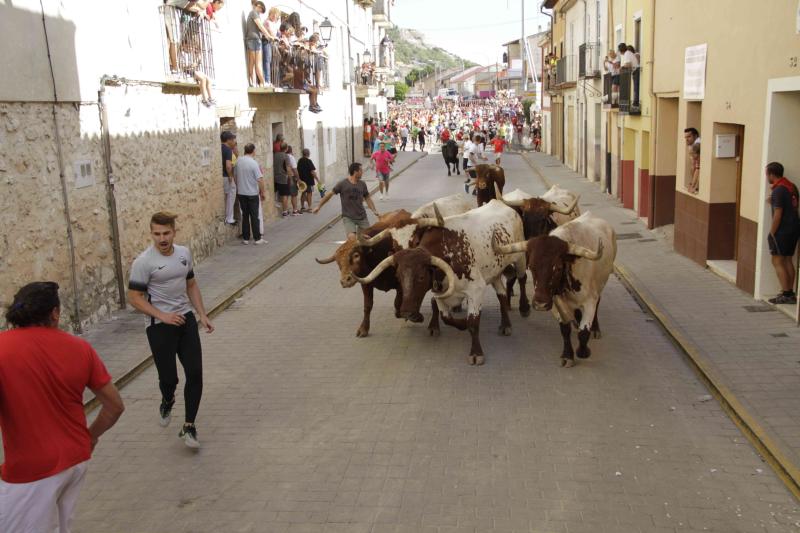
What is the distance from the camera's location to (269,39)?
1797 cm

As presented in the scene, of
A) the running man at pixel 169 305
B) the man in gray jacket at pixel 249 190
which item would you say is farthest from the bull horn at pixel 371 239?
the man in gray jacket at pixel 249 190

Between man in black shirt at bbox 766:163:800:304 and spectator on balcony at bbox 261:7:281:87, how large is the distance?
38.3 feet

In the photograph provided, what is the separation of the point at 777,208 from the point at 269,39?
12030 millimetres

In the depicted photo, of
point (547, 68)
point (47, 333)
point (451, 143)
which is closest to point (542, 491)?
point (47, 333)

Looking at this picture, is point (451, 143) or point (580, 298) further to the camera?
point (451, 143)

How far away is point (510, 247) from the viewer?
821 centimetres

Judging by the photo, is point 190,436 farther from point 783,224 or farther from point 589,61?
point 589,61

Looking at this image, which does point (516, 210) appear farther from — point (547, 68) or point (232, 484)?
point (547, 68)

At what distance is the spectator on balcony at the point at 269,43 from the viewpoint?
17.9 meters

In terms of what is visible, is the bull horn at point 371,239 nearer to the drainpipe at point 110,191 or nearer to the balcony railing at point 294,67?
the drainpipe at point 110,191

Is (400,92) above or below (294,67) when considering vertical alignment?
above

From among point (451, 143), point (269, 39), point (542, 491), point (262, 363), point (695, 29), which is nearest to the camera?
point (542, 491)

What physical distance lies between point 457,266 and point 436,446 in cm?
253

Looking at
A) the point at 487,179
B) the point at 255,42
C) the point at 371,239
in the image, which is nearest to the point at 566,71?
the point at 255,42
